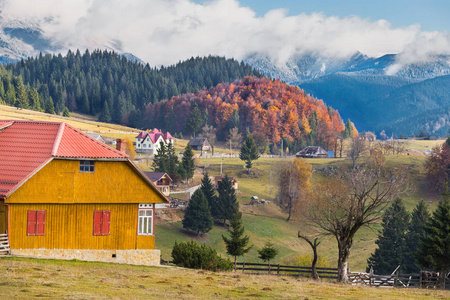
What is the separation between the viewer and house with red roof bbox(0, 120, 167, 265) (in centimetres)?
3359

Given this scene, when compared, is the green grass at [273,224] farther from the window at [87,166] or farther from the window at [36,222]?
the window at [36,222]

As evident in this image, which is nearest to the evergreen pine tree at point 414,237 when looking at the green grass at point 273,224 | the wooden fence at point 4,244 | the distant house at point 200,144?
the green grass at point 273,224

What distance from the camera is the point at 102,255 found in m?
35.4

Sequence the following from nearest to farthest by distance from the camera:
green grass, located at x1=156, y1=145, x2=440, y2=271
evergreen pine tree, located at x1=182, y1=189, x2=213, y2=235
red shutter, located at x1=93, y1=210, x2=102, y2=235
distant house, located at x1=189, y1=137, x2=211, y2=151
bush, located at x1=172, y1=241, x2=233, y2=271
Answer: red shutter, located at x1=93, y1=210, x2=102, y2=235 → bush, located at x1=172, y1=241, x2=233, y2=271 → green grass, located at x1=156, y1=145, x2=440, y2=271 → evergreen pine tree, located at x1=182, y1=189, x2=213, y2=235 → distant house, located at x1=189, y1=137, x2=211, y2=151

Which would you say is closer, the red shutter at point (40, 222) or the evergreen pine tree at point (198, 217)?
the red shutter at point (40, 222)

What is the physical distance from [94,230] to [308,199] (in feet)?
207

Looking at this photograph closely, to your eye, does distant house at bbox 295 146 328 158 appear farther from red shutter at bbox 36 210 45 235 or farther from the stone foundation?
red shutter at bbox 36 210 45 235

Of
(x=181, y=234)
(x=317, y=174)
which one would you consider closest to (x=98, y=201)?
(x=181, y=234)

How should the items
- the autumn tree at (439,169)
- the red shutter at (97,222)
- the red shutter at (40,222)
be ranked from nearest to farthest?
the red shutter at (40,222)
the red shutter at (97,222)
the autumn tree at (439,169)

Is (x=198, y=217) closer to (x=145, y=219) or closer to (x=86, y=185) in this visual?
(x=145, y=219)

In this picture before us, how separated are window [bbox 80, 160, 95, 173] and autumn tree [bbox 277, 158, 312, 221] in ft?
213

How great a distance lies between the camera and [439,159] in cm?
11756

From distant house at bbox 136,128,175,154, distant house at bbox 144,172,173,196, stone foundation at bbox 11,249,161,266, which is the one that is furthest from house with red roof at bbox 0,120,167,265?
distant house at bbox 136,128,175,154

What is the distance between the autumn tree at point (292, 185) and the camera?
99750 millimetres
